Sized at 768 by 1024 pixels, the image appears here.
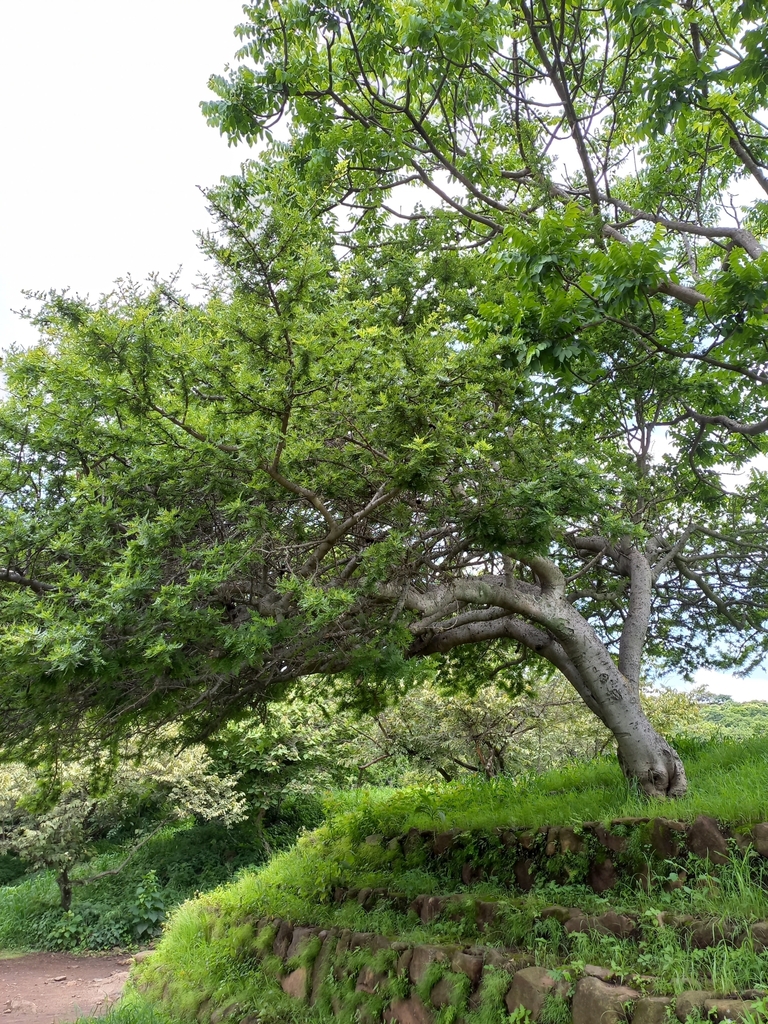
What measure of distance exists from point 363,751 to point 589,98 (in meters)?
13.5

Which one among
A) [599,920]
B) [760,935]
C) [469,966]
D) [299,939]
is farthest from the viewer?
[299,939]

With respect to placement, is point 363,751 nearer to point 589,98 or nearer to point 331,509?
point 331,509

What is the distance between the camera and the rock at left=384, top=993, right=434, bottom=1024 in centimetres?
534

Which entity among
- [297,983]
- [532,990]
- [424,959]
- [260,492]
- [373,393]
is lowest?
[297,983]

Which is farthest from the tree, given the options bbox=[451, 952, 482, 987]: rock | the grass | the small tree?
the grass

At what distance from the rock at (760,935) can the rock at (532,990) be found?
1.17 metres

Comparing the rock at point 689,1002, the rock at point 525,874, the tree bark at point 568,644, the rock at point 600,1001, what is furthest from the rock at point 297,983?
the rock at point 689,1002

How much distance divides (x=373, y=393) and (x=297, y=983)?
581 centimetres

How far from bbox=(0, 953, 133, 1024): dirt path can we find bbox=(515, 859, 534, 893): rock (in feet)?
18.5

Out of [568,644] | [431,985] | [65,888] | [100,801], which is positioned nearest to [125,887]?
[65,888]

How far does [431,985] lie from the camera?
5.37m

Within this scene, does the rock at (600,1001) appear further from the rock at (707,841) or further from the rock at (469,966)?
the rock at (707,841)

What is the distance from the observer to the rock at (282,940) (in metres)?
7.41

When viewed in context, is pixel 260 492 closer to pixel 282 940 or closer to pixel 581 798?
pixel 581 798
